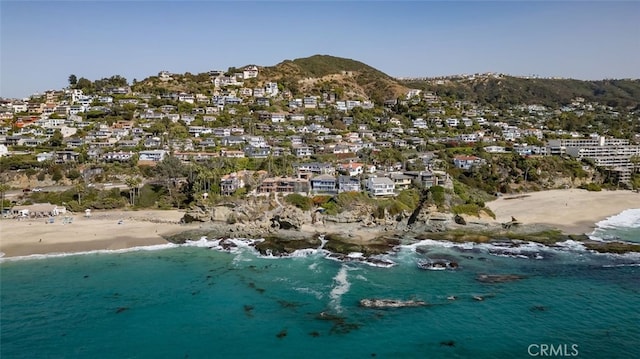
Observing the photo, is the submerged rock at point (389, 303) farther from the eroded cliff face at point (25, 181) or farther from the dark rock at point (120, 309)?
the eroded cliff face at point (25, 181)

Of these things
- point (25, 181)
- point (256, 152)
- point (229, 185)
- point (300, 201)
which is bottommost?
point (300, 201)

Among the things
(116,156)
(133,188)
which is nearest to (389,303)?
(133,188)

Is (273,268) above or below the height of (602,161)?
below

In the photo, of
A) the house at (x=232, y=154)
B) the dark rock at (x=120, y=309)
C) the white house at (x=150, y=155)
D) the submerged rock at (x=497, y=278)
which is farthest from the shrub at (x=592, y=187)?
the dark rock at (x=120, y=309)

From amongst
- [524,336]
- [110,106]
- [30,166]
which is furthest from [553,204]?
[110,106]

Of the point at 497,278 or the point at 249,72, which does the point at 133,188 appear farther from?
the point at 249,72

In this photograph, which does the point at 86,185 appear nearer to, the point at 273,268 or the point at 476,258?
the point at 273,268
